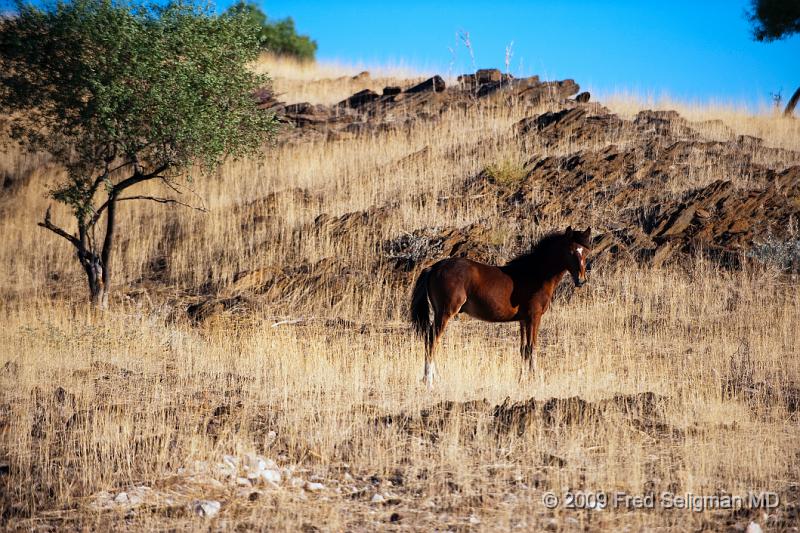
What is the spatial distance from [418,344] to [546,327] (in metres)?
3.71

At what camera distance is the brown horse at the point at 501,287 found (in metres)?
11.8

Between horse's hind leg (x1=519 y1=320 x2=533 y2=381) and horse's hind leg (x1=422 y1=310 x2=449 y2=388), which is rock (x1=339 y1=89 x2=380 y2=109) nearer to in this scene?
horse's hind leg (x1=519 y1=320 x2=533 y2=381)

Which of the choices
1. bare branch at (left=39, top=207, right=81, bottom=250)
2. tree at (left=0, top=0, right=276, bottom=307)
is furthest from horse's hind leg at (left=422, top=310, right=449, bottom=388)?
bare branch at (left=39, top=207, right=81, bottom=250)

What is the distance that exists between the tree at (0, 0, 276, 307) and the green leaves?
0.07 feet

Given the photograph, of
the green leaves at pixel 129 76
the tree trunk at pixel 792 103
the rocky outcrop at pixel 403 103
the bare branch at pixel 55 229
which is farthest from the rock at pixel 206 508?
the tree trunk at pixel 792 103

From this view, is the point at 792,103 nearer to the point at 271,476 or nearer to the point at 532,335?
the point at 532,335

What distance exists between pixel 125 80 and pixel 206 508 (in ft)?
38.2

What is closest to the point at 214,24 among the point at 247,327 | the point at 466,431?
the point at 247,327

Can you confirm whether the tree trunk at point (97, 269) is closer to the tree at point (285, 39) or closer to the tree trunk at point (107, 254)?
the tree trunk at point (107, 254)

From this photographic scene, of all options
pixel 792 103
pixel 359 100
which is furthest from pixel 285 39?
pixel 792 103

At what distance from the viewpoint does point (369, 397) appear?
1065 centimetres

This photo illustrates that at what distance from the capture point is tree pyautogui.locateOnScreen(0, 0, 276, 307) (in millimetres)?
16062

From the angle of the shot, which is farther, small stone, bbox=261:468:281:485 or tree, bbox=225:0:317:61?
tree, bbox=225:0:317:61

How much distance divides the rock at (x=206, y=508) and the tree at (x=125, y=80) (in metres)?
10.7
